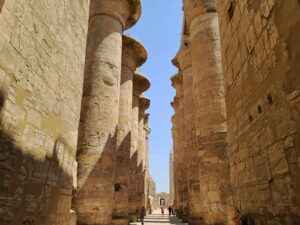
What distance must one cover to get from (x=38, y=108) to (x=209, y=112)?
235 inches

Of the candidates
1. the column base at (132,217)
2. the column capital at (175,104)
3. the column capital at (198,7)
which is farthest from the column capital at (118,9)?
the column base at (132,217)

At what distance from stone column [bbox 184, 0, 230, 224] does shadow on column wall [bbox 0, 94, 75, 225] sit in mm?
4730

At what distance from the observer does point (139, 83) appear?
1939 centimetres

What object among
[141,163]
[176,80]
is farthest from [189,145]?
[141,163]

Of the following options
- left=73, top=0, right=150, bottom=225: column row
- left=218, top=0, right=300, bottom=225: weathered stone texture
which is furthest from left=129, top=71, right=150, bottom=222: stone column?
left=218, top=0, right=300, bottom=225: weathered stone texture

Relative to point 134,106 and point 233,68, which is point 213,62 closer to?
point 233,68

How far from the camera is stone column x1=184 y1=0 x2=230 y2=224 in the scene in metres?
8.03

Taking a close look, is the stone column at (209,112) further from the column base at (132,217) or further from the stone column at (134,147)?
the column base at (132,217)

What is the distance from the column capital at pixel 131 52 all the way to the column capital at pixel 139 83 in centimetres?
311

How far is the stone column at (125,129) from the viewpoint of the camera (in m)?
12.5

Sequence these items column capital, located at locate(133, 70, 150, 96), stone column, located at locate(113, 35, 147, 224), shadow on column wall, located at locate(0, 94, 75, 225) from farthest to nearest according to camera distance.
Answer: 1. column capital, located at locate(133, 70, 150, 96)
2. stone column, located at locate(113, 35, 147, 224)
3. shadow on column wall, located at locate(0, 94, 75, 225)

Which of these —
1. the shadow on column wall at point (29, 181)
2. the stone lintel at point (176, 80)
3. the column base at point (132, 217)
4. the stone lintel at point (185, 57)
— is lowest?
the column base at point (132, 217)

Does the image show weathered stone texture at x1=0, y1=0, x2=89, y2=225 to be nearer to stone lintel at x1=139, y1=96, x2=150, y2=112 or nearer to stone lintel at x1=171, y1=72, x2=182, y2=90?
stone lintel at x1=171, y1=72, x2=182, y2=90

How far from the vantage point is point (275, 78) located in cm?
295
